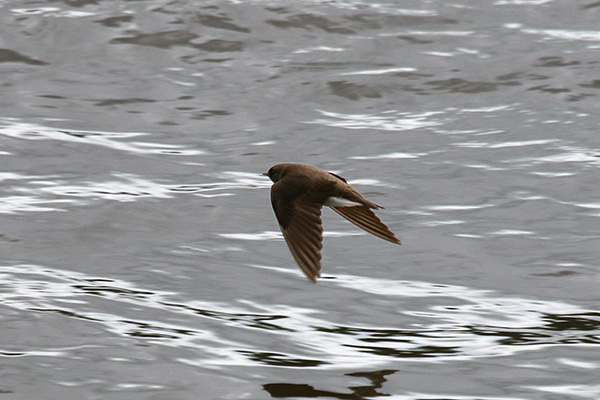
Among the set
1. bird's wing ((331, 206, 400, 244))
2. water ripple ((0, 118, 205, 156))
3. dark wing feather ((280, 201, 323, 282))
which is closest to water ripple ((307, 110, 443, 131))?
water ripple ((0, 118, 205, 156))

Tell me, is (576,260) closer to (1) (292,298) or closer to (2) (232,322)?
(1) (292,298)

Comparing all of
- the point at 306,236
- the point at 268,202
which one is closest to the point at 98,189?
the point at 268,202

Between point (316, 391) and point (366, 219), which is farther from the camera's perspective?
point (366, 219)

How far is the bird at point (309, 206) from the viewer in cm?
562

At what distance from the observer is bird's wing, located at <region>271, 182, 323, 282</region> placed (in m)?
5.51

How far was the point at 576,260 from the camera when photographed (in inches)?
272

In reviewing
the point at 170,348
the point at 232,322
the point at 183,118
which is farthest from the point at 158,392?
the point at 183,118

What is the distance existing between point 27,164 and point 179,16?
14.1 feet

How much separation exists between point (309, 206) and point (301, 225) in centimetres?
17

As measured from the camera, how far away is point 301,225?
18.9 ft

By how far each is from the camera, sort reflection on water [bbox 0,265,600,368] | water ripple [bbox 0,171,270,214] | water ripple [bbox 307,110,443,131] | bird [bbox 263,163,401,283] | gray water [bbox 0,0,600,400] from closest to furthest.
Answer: gray water [bbox 0,0,600,400] → reflection on water [bbox 0,265,600,368] → bird [bbox 263,163,401,283] → water ripple [bbox 0,171,270,214] → water ripple [bbox 307,110,443,131]

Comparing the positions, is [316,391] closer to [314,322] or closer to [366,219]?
[314,322]

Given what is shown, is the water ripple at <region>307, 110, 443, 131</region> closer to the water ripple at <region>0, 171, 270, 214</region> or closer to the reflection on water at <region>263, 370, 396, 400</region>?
the water ripple at <region>0, 171, 270, 214</region>

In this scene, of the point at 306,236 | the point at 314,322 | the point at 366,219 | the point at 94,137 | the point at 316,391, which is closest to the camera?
the point at 316,391
